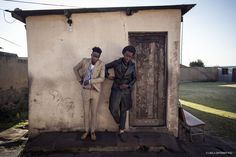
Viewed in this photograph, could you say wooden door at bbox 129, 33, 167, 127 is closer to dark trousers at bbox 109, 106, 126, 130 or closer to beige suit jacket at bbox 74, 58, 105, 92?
dark trousers at bbox 109, 106, 126, 130

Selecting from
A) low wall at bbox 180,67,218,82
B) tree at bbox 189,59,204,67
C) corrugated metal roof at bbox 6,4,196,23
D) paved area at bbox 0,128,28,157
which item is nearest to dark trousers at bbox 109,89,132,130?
corrugated metal roof at bbox 6,4,196,23

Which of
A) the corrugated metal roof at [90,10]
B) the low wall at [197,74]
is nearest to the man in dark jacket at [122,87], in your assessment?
the corrugated metal roof at [90,10]

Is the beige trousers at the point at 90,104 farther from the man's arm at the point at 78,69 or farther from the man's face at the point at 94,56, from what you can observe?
the man's face at the point at 94,56

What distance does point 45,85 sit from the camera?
468 centimetres

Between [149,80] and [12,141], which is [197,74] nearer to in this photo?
[149,80]

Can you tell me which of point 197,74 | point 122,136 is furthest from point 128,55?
point 197,74

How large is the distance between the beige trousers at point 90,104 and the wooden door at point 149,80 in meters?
1.12

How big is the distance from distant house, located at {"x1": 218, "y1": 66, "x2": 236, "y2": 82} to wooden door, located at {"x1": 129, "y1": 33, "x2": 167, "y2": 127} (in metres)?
25.9

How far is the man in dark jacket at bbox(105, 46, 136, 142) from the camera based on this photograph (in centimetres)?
420

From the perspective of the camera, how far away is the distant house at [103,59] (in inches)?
179

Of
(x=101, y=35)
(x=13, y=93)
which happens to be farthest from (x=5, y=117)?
(x=101, y=35)

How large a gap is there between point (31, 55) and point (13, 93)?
442 cm

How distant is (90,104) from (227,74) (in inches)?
1097

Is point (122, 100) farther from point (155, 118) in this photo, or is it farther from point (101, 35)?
point (101, 35)
